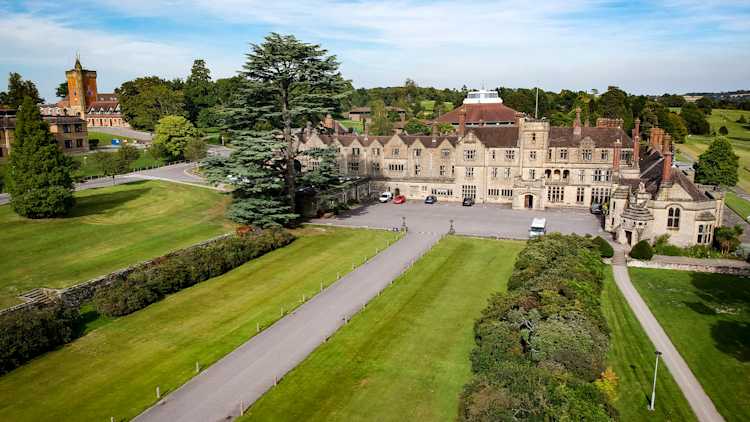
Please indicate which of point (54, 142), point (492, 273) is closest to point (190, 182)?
point (54, 142)

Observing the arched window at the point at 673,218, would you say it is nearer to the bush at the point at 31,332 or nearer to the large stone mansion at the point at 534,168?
the large stone mansion at the point at 534,168

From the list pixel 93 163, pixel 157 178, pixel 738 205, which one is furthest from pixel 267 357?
pixel 738 205

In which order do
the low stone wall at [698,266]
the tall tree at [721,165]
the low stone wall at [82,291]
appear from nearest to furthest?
the low stone wall at [82,291], the low stone wall at [698,266], the tall tree at [721,165]

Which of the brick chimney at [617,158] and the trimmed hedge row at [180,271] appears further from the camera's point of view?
the brick chimney at [617,158]

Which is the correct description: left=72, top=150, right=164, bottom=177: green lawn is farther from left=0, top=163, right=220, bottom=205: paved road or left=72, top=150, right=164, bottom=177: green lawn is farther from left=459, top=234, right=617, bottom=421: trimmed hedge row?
left=459, top=234, right=617, bottom=421: trimmed hedge row

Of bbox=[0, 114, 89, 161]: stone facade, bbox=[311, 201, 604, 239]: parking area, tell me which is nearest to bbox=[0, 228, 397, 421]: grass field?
bbox=[311, 201, 604, 239]: parking area

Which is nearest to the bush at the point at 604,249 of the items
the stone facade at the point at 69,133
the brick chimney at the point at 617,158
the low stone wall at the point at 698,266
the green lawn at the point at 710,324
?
the low stone wall at the point at 698,266

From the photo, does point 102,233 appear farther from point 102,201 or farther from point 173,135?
point 173,135
